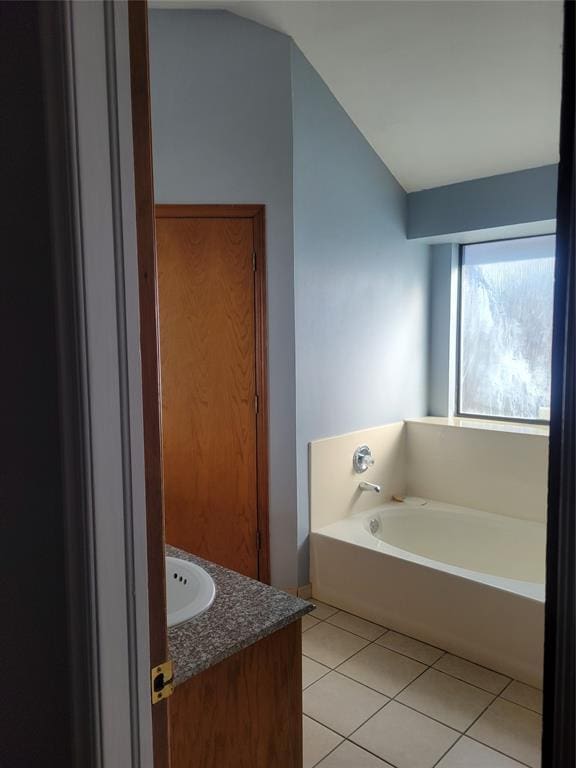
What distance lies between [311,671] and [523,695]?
0.88 meters

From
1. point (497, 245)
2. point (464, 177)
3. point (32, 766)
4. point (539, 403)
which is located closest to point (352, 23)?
point (464, 177)

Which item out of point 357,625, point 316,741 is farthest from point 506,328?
point 316,741

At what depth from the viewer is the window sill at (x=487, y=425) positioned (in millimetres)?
3504

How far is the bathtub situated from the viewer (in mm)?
2531

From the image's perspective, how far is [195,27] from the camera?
2793 millimetres

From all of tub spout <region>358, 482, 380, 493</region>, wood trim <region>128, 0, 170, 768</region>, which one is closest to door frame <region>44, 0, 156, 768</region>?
wood trim <region>128, 0, 170, 768</region>

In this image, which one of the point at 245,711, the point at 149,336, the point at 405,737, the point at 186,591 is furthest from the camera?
the point at 405,737

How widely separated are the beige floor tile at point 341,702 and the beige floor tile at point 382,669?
0.05m

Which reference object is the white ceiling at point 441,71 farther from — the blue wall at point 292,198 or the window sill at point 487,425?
the window sill at point 487,425

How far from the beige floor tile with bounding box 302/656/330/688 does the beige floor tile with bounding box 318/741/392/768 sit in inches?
15.8

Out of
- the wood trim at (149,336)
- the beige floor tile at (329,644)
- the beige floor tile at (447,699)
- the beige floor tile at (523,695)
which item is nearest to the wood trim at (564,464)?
the wood trim at (149,336)

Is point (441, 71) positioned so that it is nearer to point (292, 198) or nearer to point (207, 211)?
point (292, 198)

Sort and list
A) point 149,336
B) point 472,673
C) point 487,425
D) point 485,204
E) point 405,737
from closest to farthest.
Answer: point 149,336, point 405,737, point 472,673, point 485,204, point 487,425

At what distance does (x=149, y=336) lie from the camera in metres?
0.84
